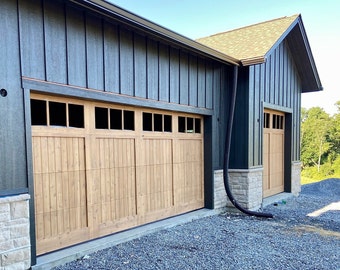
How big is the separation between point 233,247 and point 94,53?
355 cm

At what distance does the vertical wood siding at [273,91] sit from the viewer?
20.7 ft

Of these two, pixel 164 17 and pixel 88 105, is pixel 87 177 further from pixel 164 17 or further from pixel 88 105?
pixel 164 17

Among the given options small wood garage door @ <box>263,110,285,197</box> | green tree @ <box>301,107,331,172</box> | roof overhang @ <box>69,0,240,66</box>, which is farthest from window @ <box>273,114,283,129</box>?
green tree @ <box>301,107,331,172</box>

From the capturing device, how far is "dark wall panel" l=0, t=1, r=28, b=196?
288cm

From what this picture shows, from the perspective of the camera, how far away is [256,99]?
21.2 feet

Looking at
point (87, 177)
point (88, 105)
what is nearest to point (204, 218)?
point (87, 177)

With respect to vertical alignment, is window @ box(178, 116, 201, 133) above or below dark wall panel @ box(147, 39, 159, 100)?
below

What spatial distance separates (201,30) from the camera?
56.1ft

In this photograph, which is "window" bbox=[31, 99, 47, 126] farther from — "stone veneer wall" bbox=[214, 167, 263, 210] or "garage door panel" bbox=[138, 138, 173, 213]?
"stone veneer wall" bbox=[214, 167, 263, 210]

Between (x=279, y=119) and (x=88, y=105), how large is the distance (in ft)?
20.9

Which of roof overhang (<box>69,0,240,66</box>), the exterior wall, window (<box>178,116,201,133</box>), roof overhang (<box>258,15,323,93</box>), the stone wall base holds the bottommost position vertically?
the stone wall base

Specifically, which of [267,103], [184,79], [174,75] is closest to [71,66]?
[174,75]

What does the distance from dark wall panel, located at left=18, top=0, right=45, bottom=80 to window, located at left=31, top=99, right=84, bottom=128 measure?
381 mm

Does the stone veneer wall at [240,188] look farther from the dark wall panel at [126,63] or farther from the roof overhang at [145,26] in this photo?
the dark wall panel at [126,63]
